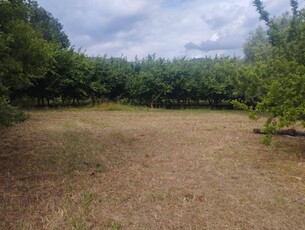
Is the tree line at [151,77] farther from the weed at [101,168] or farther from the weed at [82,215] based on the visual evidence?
the weed at [82,215]

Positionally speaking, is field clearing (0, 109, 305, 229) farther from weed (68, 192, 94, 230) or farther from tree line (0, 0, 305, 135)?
tree line (0, 0, 305, 135)

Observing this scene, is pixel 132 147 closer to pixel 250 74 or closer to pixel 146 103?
pixel 250 74

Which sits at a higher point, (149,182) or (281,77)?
(281,77)

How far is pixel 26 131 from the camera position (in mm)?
9195

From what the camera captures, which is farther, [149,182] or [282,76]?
[282,76]

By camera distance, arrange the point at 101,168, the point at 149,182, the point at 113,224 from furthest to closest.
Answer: the point at 101,168 → the point at 149,182 → the point at 113,224

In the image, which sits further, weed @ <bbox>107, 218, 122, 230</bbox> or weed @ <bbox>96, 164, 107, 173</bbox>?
weed @ <bbox>96, 164, 107, 173</bbox>

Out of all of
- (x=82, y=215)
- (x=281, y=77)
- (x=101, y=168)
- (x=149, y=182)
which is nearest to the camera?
(x=82, y=215)

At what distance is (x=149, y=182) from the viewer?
4969 mm

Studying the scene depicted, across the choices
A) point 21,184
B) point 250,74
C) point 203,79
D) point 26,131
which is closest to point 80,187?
point 21,184

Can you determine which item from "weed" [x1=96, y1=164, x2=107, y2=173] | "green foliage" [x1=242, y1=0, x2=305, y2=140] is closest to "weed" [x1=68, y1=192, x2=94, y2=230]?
"weed" [x1=96, y1=164, x2=107, y2=173]

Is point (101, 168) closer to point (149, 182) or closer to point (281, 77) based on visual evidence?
point (149, 182)

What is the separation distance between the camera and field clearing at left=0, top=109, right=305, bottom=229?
12.2ft

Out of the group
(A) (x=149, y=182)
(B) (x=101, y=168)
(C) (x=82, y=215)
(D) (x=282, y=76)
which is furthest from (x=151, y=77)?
(C) (x=82, y=215)
